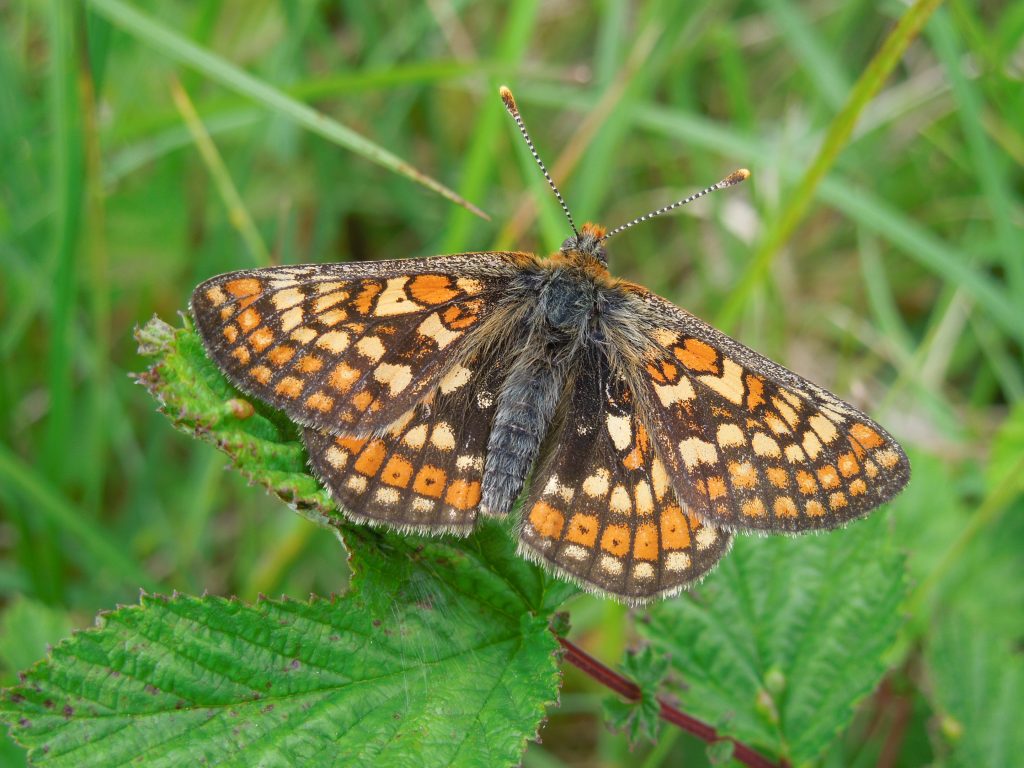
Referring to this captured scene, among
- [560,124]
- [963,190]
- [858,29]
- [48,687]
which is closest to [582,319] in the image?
[48,687]

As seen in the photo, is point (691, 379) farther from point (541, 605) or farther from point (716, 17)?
point (716, 17)

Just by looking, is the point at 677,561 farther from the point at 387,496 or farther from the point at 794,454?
the point at 387,496

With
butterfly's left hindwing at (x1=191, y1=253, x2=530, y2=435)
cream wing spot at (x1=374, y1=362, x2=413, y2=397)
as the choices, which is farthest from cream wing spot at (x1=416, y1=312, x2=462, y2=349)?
cream wing spot at (x1=374, y1=362, x2=413, y2=397)

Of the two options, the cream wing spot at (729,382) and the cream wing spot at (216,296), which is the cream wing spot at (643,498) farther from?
the cream wing spot at (216,296)

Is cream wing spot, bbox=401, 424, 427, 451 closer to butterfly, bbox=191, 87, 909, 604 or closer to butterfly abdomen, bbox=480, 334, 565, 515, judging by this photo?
butterfly, bbox=191, 87, 909, 604

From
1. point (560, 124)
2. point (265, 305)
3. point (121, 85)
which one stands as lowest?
point (265, 305)

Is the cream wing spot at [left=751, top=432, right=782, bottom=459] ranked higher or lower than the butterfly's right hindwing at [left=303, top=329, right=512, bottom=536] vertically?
higher
